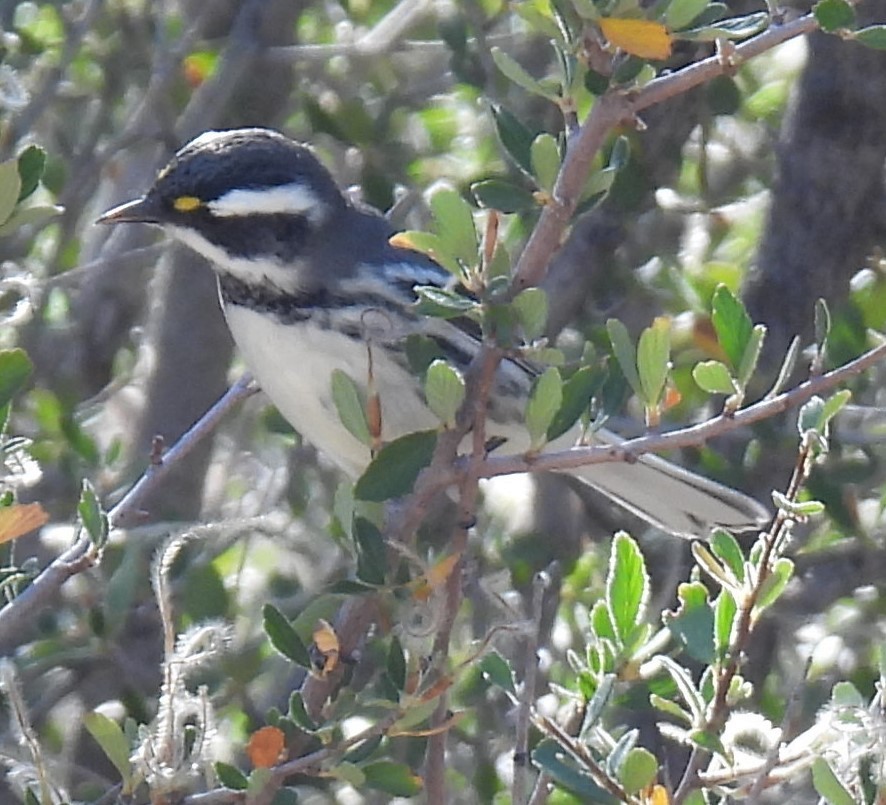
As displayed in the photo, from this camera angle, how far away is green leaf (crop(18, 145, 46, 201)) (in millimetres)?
2164

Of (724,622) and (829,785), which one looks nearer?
(829,785)

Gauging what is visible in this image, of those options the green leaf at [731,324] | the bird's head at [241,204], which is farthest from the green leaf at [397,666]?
the bird's head at [241,204]

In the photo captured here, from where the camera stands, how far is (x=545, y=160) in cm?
216

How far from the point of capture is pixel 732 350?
2250 millimetres

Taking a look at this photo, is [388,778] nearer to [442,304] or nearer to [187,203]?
[442,304]

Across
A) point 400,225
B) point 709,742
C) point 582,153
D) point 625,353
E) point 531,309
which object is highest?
point 582,153

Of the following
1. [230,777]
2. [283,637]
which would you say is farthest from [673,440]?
[230,777]

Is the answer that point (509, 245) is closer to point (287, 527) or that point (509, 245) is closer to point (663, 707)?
point (287, 527)

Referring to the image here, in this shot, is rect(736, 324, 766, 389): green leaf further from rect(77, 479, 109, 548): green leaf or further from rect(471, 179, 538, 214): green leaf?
rect(77, 479, 109, 548): green leaf

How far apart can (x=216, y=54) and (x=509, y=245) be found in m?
1.03

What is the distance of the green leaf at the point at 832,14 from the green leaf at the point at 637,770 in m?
0.88

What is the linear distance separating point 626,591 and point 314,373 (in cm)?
114

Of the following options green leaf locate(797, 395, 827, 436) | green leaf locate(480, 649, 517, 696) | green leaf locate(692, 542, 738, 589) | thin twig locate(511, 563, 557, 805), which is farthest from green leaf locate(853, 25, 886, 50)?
green leaf locate(480, 649, 517, 696)

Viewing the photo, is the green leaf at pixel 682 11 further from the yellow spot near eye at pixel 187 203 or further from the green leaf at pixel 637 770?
the yellow spot near eye at pixel 187 203
